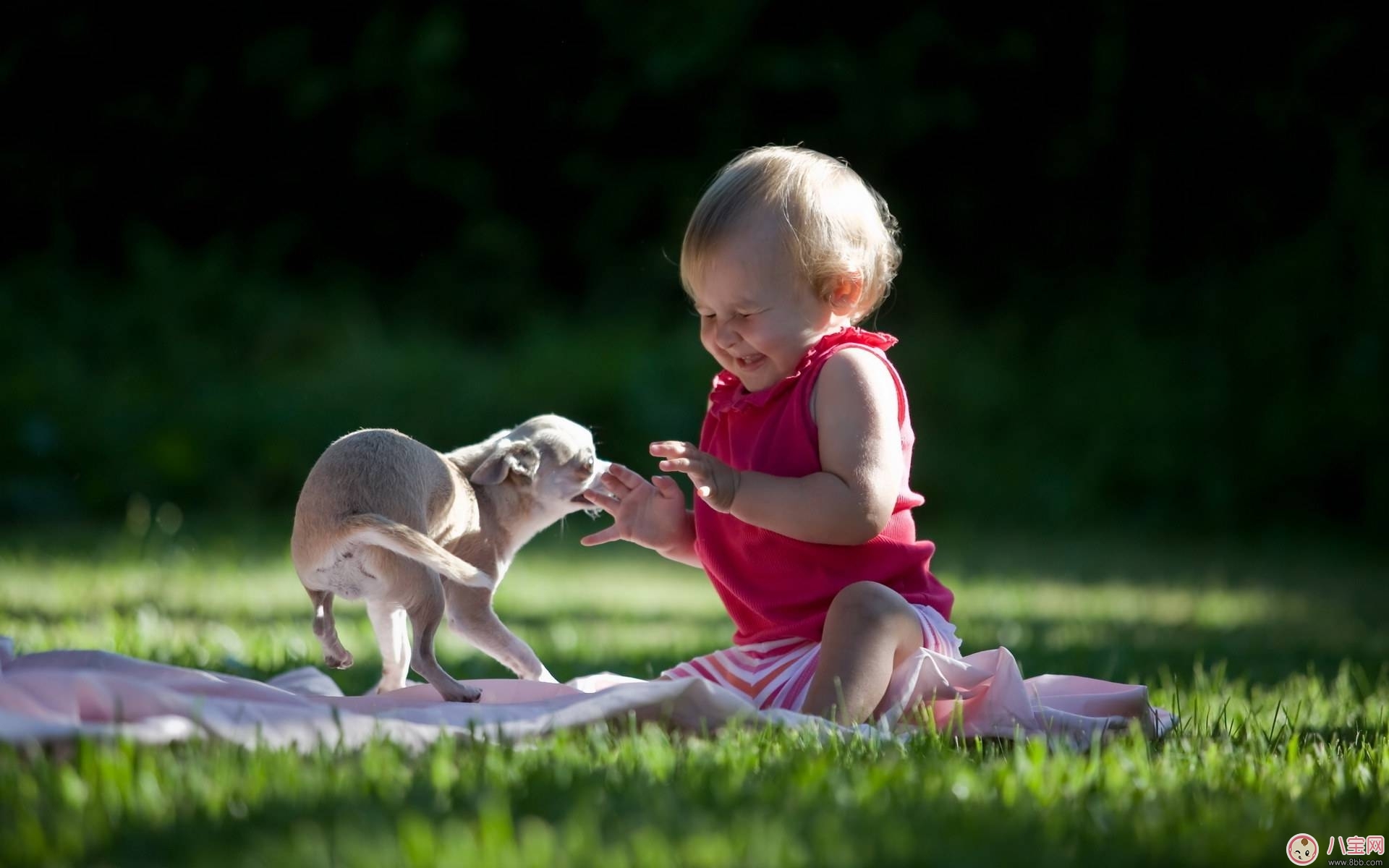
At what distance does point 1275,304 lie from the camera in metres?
11.0

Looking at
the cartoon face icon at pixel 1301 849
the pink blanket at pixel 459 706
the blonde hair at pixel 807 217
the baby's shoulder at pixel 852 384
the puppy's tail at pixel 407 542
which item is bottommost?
the cartoon face icon at pixel 1301 849

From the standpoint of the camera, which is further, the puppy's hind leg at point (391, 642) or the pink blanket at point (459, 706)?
the puppy's hind leg at point (391, 642)

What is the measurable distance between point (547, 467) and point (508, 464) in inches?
5.2

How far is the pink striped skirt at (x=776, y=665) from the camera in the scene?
10.1 feet

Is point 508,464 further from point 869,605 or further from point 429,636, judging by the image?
point 869,605

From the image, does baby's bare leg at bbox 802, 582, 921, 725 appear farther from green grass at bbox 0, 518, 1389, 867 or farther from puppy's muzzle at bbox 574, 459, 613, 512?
puppy's muzzle at bbox 574, 459, 613, 512

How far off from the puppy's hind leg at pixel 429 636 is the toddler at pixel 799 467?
0.43 meters

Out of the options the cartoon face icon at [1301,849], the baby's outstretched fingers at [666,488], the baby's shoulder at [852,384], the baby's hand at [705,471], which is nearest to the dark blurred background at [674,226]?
the baby's outstretched fingers at [666,488]

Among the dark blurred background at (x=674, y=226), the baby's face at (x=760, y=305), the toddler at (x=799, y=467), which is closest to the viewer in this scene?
the toddler at (x=799, y=467)

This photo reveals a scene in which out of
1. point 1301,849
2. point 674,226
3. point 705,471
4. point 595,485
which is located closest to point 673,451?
point 705,471

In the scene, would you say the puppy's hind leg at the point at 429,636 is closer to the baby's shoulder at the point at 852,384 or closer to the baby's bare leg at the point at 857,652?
the baby's bare leg at the point at 857,652

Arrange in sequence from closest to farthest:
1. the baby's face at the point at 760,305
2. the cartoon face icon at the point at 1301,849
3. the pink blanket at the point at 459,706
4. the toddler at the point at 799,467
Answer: the cartoon face icon at the point at 1301,849 → the pink blanket at the point at 459,706 → the toddler at the point at 799,467 → the baby's face at the point at 760,305

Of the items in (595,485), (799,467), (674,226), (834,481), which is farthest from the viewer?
(674,226)

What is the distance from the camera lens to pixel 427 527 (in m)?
3.03
